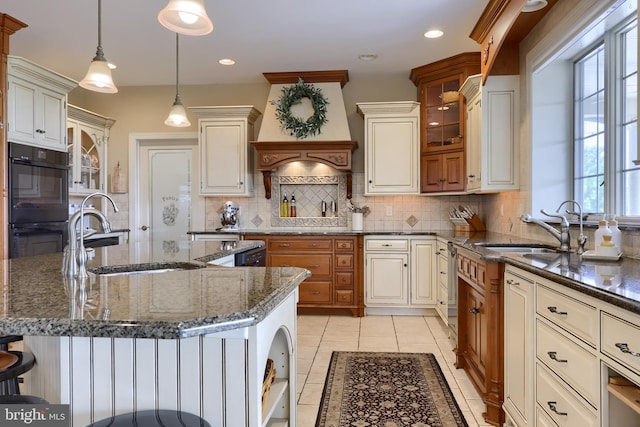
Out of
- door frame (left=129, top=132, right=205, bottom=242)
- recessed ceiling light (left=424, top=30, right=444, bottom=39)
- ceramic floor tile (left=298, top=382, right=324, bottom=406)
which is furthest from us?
door frame (left=129, top=132, right=205, bottom=242)

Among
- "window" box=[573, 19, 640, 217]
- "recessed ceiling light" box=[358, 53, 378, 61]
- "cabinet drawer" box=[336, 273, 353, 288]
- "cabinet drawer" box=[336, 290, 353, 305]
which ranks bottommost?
"cabinet drawer" box=[336, 290, 353, 305]

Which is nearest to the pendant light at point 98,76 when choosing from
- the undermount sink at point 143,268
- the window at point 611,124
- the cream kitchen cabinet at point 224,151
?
the undermount sink at point 143,268

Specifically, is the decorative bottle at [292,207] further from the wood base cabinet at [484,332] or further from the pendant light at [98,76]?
the pendant light at [98,76]

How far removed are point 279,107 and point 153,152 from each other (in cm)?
190

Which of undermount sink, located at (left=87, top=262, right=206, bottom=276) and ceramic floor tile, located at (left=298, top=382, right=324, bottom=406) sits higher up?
→ undermount sink, located at (left=87, top=262, right=206, bottom=276)

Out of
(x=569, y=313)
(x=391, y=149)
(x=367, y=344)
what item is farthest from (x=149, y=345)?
(x=391, y=149)

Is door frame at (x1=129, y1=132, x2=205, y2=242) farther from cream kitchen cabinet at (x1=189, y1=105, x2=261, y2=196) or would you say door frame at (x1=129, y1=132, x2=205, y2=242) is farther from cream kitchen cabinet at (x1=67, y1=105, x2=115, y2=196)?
cream kitchen cabinet at (x1=189, y1=105, x2=261, y2=196)

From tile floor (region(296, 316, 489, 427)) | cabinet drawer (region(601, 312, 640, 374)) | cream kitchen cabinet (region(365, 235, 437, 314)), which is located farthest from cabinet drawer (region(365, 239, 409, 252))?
cabinet drawer (region(601, 312, 640, 374))

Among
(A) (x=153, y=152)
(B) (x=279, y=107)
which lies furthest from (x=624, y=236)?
→ (A) (x=153, y=152)

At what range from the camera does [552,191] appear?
128 inches

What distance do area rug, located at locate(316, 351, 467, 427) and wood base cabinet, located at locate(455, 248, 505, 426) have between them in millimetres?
191

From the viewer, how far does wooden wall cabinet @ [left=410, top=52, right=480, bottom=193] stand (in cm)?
431

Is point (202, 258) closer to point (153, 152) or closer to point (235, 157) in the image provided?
point (235, 157)

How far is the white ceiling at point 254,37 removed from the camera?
3.25 metres
